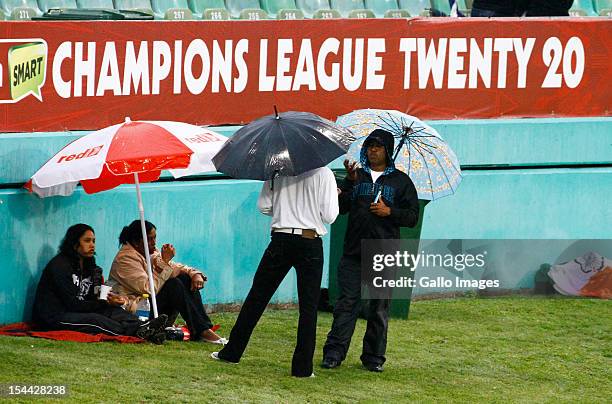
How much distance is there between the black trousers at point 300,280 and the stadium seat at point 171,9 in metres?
4.73

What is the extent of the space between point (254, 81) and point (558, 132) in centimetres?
296

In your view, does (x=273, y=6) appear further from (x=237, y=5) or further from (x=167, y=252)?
(x=167, y=252)

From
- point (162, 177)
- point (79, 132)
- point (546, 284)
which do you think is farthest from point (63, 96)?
point (546, 284)

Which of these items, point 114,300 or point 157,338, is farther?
point 114,300

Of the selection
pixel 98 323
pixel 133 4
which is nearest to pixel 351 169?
pixel 98 323

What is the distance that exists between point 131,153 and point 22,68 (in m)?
1.47

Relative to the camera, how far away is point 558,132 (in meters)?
12.1

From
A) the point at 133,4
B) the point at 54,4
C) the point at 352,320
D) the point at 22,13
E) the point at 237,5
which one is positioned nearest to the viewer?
the point at 352,320

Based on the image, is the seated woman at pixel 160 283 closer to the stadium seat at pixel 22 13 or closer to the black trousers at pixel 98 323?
the black trousers at pixel 98 323

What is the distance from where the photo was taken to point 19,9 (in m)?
12.1

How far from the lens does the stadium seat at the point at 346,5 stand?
14206mm

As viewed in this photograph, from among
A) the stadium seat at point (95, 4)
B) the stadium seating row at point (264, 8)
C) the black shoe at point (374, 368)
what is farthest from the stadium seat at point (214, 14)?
the black shoe at point (374, 368)

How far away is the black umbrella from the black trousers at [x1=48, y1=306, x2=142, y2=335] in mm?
1501

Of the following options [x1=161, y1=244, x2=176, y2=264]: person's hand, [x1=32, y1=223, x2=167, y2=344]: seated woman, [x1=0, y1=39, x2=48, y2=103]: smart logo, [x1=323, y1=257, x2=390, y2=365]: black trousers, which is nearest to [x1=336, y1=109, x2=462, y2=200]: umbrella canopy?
[x1=323, y1=257, x2=390, y2=365]: black trousers
